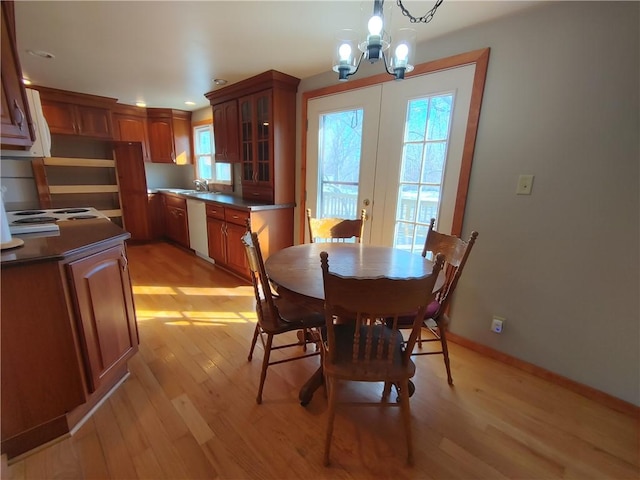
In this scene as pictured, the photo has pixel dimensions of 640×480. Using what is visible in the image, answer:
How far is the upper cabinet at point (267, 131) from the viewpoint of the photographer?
2906 millimetres

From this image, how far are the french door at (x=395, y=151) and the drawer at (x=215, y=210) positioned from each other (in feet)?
3.99

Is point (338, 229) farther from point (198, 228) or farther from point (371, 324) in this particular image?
point (198, 228)

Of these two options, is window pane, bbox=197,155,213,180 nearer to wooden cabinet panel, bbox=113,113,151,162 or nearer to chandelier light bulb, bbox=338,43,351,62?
wooden cabinet panel, bbox=113,113,151,162

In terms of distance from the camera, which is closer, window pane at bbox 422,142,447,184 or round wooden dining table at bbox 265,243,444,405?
round wooden dining table at bbox 265,243,444,405

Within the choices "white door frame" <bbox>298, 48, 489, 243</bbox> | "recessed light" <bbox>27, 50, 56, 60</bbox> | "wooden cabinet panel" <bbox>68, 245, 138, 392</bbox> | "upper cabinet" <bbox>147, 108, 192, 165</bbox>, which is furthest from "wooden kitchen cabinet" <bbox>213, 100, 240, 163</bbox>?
"wooden cabinet panel" <bbox>68, 245, 138, 392</bbox>

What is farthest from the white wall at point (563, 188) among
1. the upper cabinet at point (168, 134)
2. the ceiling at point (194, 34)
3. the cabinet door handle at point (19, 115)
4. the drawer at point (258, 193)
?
the upper cabinet at point (168, 134)

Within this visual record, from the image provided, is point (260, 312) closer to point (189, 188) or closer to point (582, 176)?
point (582, 176)

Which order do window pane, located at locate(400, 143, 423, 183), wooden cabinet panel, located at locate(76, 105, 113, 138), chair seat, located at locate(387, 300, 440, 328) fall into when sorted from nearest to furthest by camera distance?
chair seat, located at locate(387, 300, 440, 328) < window pane, located at locate(400, 143, 423, 183) < wooden cabinet panel, located at locate(76, 105, 113, 138)

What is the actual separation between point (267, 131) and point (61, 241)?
2146 millimetres

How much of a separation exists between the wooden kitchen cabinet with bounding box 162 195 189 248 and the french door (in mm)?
2293

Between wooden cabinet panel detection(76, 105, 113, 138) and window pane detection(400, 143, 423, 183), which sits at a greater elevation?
wooden cabinet panel detection(76, 105, 113, 138)

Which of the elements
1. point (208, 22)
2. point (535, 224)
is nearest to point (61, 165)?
point (208, 22)

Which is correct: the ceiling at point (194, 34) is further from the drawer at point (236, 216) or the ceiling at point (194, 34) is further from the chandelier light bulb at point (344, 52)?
the drawer at point (236, 216)

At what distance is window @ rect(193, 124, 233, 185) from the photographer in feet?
14.8
